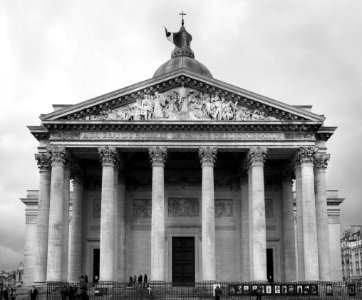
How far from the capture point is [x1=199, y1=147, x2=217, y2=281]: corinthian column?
4097cm

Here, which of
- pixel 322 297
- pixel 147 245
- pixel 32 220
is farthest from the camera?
pixel 32 220

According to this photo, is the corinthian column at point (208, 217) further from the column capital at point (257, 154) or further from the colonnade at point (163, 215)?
the column capital at point (257, 154)

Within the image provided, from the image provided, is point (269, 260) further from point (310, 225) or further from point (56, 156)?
point (56, 156)

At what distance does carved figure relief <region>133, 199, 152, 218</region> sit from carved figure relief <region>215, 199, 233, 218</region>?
5.65 meters

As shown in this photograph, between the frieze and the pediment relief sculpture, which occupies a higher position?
the pediment relief sculpture

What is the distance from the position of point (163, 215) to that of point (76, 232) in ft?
30.5

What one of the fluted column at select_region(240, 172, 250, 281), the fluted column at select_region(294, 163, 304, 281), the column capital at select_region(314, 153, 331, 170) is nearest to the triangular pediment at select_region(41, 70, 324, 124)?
the column capital at select_region(314, 153, 331, 170)

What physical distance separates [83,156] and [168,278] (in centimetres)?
1188

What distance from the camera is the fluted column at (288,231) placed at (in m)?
47.1

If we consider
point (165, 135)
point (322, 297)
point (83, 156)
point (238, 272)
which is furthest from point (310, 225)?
point (83, 156)

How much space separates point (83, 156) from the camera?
45.4m

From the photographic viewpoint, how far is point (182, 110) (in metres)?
43.1

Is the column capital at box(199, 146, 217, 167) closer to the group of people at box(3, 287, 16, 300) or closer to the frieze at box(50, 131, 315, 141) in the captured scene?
the frieze at box(50, 131, 315, 141)

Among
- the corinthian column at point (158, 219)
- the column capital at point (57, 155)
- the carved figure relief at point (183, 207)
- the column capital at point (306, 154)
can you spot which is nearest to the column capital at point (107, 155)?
the column capital at point (57, 155)
